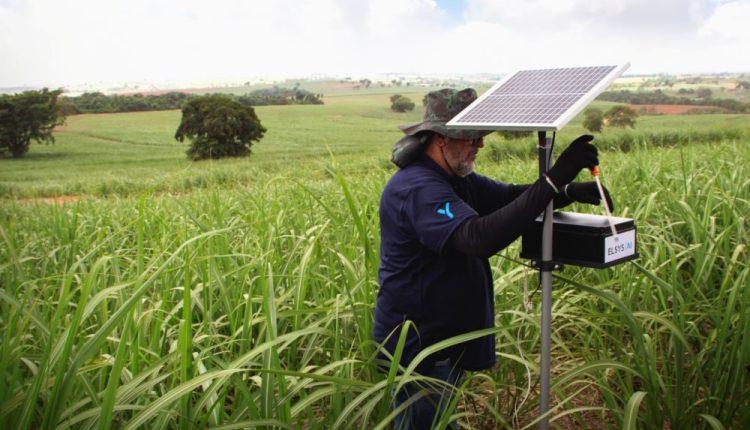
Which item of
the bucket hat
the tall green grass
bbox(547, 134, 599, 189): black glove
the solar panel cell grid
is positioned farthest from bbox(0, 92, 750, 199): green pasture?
bbox(547, 134, 599, 189): black glove

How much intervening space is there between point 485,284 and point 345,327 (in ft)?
2.07

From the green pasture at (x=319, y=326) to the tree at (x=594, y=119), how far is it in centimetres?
1977

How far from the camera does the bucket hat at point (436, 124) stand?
6.16 feet

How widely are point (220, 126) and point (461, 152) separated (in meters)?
27.2

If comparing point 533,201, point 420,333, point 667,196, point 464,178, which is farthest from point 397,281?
point 667,196

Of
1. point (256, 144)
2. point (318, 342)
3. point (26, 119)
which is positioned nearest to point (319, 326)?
point (318, 342)

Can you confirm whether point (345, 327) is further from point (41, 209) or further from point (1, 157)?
point (1, 157)

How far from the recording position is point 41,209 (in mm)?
6059

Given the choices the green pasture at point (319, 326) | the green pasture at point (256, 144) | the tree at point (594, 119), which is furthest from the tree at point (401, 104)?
the green pasture at point (319, 326)

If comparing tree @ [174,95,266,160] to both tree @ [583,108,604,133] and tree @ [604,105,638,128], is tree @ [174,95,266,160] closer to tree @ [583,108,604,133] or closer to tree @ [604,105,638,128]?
tree @ [583,108,604,133]

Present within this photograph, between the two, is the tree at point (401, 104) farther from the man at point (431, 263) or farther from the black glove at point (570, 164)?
the black glove at point (570, 164)

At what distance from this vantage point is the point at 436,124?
6.25ft

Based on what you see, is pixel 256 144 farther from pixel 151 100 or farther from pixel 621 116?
pixel 621 116

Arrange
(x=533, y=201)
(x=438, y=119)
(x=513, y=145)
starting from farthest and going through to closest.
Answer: (x=513, y=145)
(x=438, y=119)
(x=533, y=201)
